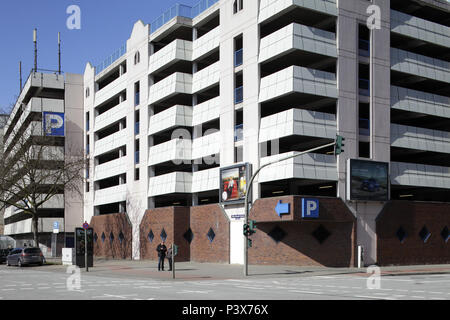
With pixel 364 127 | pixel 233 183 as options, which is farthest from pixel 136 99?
pixel 364 127

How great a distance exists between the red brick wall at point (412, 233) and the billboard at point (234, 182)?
9637 millimetres

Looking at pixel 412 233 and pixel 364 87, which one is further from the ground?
pixel 364 87

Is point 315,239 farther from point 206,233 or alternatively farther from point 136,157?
point 136,157

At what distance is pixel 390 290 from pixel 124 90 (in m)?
44.7

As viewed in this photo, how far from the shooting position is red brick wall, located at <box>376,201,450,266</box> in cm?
3969

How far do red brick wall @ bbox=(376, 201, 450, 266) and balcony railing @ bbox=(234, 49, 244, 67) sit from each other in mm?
15045

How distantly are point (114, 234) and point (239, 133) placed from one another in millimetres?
23231

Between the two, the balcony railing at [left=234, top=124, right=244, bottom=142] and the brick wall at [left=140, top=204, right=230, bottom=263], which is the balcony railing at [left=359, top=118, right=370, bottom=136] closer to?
the balcony railing at [left=234, top=124, right=244, bottom=142]

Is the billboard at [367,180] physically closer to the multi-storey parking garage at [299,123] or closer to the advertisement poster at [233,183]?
the multi-storey parking garage at [299,123]

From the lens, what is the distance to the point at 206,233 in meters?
45.8

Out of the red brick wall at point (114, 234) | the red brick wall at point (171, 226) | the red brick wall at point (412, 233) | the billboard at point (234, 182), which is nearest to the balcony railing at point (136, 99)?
the red brick wall at point (114, 234)

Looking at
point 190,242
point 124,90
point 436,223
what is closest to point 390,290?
point 436,223
